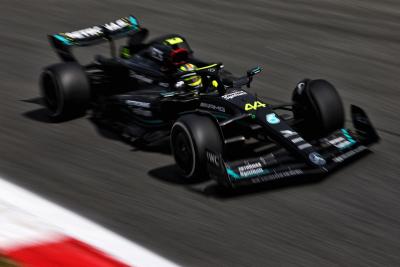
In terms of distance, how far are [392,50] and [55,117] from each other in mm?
5445

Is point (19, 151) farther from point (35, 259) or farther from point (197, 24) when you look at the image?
point (197, 24)

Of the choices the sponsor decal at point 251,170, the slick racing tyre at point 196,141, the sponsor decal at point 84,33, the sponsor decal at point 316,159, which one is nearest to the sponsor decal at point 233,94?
the slick racing tyre at point 196,141

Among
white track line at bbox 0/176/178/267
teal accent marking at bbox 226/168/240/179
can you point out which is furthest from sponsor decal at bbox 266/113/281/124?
white track line at bbox 0/176/178/267

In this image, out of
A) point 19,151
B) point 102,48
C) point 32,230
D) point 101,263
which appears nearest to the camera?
point 101,263

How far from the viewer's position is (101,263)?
5.26m

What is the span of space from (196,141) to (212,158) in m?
0.22

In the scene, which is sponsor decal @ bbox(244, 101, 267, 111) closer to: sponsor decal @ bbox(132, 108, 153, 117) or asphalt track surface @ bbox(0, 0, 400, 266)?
asphalt track surface @ bbox(0, 0, 400, 266)

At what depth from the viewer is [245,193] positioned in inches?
263

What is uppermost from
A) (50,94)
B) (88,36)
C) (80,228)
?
(88,36)

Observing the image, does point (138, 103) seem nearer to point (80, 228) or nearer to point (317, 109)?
point (317, 109)

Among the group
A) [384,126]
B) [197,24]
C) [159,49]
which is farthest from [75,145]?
[197,24]

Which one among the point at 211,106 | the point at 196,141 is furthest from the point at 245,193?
the point at 211,106

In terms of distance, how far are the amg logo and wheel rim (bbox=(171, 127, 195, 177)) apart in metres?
0.19

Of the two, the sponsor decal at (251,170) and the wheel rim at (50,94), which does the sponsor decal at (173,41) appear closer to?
the wheel rim at (50,94)
